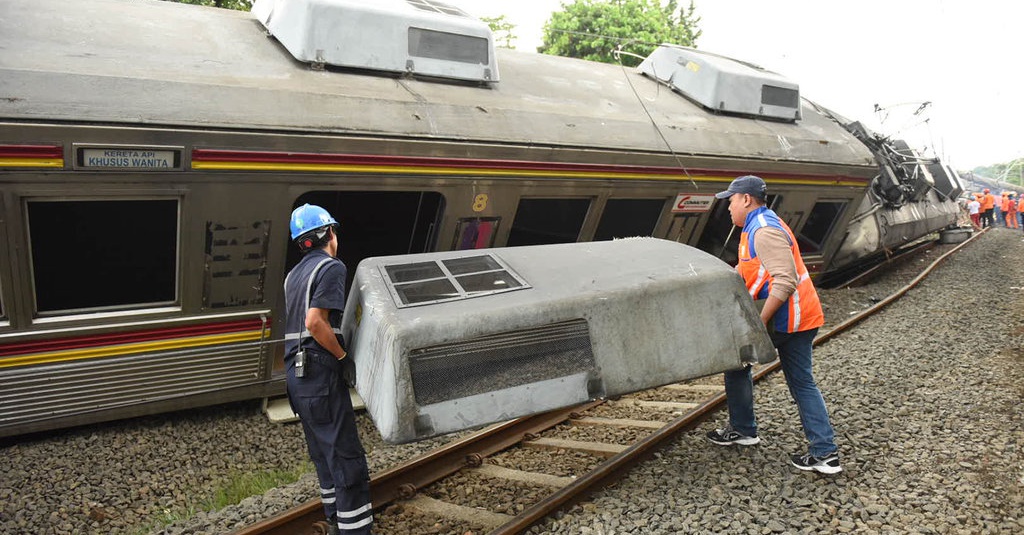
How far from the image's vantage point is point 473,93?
625 cm

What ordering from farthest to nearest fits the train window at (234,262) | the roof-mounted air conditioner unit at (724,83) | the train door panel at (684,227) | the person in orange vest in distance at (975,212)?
the person in orange vest in distance at (975,212)
the roof-mounted air conditioner unit at (724,83)
the train door panel at (684,227)
the train window at (234,262)

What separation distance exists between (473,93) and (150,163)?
2749 millimetres

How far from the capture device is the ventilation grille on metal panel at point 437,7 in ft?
21.6

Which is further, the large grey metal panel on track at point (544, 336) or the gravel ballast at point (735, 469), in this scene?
the gravel ballast at point (735, 469)

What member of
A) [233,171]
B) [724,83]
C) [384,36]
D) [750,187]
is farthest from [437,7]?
[750,187]

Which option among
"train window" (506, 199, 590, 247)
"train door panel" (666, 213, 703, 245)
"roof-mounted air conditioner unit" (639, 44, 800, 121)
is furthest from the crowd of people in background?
"train window" (506, 199, 590, 247)

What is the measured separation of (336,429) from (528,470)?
160 centimetres

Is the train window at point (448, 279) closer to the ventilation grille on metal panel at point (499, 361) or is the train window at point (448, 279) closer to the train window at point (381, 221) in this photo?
the ventilation grille on metal panel at point (499, 361)

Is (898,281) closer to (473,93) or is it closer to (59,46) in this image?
(473,93)

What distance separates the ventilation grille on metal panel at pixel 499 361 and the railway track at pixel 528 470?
2.80 feet

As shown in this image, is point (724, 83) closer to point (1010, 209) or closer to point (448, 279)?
point (448, 279)

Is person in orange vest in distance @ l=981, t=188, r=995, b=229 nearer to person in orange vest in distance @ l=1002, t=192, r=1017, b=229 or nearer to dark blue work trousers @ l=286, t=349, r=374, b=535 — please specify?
person in orange vest in distance @ l=1002, t=192, r=1017, b=229

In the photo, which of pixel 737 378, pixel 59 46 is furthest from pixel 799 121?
pixel 59 46

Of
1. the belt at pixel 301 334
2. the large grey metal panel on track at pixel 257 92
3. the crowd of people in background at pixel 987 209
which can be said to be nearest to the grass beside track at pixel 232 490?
the belt at pixel 301 334
